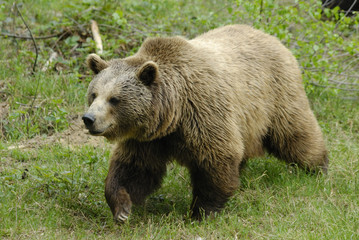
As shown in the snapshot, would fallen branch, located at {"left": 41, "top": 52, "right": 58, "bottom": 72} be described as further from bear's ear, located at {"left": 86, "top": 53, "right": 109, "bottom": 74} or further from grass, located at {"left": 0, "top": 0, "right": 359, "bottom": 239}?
bear's ear, located at {"left": 86, "top": 53, "right": 109, "bottom": 74}

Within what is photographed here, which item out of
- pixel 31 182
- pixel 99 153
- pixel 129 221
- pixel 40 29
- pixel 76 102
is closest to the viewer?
pixel 129 221

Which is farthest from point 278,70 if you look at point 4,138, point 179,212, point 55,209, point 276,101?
point 4,138

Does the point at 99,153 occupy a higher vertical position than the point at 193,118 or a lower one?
lower

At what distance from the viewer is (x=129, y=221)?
578 cm

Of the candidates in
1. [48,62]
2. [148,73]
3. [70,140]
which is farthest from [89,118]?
[48,62]

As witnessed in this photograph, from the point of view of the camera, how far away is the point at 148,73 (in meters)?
5.15

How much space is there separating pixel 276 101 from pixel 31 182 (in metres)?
3.17

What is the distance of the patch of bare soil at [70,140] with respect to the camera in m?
7.31

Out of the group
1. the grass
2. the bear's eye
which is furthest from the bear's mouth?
the grass

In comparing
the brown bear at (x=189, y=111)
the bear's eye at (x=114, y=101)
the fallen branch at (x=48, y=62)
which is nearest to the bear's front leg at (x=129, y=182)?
the brown bear at (x=189, y=111)

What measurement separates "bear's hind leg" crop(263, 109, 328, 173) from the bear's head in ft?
6.53

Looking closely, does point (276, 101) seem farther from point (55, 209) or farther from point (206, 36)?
point (55, 209)

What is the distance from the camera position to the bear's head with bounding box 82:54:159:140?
5.03 meters

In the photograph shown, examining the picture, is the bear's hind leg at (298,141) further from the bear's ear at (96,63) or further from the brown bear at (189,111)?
the bear's ear at (96,63)
